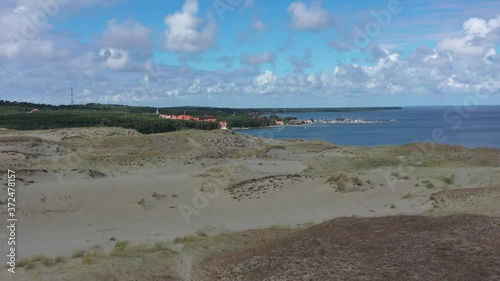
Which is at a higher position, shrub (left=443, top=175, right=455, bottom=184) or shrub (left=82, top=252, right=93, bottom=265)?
shrub (left=443, top=175, right=455, bottom=184)

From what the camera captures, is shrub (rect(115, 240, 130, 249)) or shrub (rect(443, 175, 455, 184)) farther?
shrub (rect(443, 175, 455, 184))

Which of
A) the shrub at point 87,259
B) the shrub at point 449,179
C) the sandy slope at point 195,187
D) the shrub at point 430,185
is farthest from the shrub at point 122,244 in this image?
the shrub at point 449,179

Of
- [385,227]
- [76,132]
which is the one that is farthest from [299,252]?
[76,132]

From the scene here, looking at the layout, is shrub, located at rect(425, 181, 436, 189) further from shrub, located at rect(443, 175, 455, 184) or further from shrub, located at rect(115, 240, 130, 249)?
shrub, located at rect(115, 240, 130, 249)

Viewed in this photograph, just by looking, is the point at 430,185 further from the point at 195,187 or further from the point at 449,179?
the point at 195,187

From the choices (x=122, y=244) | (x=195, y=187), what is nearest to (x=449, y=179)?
(x=195, y=187)

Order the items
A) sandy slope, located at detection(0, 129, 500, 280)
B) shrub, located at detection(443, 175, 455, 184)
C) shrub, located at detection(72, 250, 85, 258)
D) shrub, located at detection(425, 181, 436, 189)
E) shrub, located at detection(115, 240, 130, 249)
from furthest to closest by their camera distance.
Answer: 1. shrub, located at detection(443, 175, 455, 184)
2. shrub, located at detection(425, 181, 436, 189)
3. sandy slope, located at detection(0, 129, 500, 280)
4. shrub, located at detection(115, 240, 130, 249)
5. shrub, located at detection(72, 250, 85, 258)

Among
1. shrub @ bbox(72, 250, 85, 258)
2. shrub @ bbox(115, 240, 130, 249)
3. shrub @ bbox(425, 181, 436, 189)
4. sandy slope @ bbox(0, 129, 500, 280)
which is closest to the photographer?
shrub @ bbox(72, 250, 85, 258)

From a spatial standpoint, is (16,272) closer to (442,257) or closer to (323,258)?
(323,258)

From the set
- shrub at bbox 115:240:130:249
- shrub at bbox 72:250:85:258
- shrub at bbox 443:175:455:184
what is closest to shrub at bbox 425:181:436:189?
shrub at bbox 443:175:455:184
